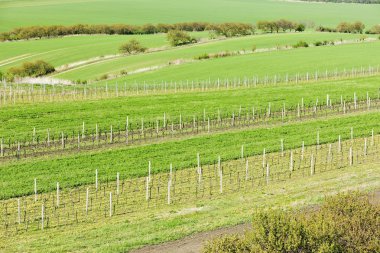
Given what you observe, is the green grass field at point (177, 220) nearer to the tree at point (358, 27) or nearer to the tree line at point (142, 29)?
the tree line at point (142, 29)

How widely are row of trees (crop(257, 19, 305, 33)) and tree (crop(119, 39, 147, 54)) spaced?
132 ft

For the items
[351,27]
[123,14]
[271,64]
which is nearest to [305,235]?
[271,64]

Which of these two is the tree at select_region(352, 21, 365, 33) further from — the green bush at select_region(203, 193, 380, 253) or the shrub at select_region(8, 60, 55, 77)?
the green bush at select_region(203, 193, 380, 253)

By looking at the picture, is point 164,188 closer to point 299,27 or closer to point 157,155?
point 157,155

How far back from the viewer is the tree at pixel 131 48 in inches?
4722

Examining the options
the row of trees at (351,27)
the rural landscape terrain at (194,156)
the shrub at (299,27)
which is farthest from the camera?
the shrub at (299,27)

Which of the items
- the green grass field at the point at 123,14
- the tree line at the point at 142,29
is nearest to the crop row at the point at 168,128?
the tree line at the point at 142,29

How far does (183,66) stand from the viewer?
103 m

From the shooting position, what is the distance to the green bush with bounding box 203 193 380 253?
19.6 metres

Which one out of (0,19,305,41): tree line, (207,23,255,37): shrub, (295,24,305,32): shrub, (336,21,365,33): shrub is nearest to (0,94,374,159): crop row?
(207,23,255,37): shrub

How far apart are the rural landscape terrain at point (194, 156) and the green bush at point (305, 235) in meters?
0.04

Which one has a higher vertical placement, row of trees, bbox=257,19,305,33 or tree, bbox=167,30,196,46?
row of trees, bbox=257,19,305,33

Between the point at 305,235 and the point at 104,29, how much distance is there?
134665mm

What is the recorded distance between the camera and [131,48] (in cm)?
12062
